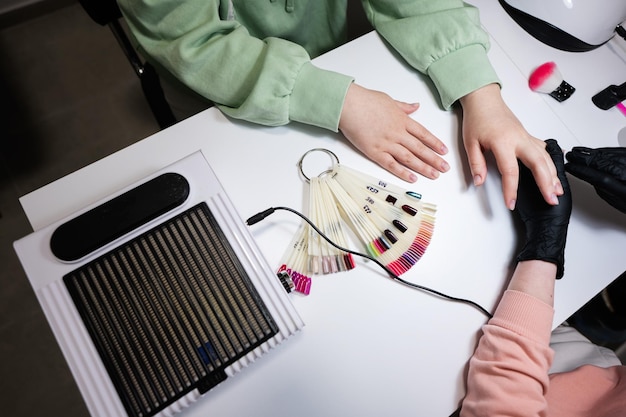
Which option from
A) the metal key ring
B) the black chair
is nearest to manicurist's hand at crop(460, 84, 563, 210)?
the metal key ring

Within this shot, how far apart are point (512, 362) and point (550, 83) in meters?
0.49

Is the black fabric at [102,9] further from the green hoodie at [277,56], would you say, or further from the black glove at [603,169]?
the black glove at [603,169]

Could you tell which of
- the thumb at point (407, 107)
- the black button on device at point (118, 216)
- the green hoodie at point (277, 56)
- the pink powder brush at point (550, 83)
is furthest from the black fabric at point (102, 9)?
Result: the pink powder brush at point (550, 83)

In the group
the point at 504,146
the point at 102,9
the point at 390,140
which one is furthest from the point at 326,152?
the point at 102,9

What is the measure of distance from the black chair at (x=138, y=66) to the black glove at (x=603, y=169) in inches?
31.3

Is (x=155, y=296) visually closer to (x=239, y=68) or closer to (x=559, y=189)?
(x=239, y=68)

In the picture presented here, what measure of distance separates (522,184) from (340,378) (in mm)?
423

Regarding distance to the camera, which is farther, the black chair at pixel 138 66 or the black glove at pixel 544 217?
the black chair at pixel 138 66

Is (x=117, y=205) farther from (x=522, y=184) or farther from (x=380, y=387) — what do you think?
(x=522, y=184)

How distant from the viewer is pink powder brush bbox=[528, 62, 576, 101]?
80 centimetres

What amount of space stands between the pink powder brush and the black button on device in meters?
0.63

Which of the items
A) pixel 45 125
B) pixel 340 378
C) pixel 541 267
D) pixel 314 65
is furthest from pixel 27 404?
pixel 541 267

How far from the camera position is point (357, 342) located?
0.64 metres

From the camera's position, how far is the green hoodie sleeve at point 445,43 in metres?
0.76
